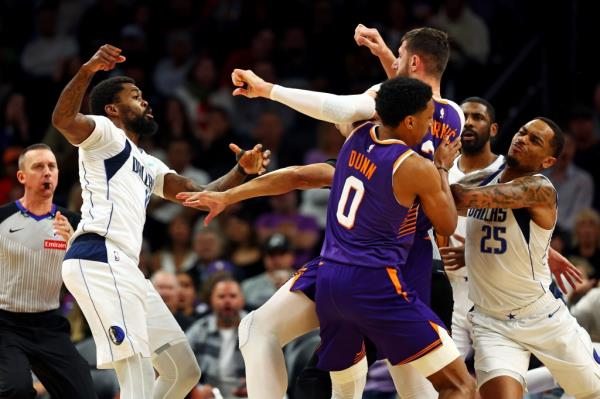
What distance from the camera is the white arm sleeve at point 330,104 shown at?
701cm

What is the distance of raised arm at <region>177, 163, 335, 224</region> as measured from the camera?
7.43m

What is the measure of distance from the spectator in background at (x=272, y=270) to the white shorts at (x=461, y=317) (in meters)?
3.04

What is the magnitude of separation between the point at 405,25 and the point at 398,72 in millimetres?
7130

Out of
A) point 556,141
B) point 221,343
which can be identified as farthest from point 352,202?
point 221,343

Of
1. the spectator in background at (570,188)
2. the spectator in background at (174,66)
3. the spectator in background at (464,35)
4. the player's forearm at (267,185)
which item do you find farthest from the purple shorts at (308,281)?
the spectator in background at (174,66)

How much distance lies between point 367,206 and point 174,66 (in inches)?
351

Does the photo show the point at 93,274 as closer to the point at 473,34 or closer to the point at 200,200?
the point at 200,200

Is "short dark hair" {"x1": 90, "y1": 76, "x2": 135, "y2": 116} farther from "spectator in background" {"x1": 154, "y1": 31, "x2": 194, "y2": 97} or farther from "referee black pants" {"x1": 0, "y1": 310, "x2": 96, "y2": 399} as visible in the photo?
"spectator in background" {"x1": 154, "y1": 31, "x2": 194, "y2": 97}

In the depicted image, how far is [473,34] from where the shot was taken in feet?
46.4

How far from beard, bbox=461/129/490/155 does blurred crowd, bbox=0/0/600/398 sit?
3024 mm

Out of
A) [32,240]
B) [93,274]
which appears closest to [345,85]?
[32,240]

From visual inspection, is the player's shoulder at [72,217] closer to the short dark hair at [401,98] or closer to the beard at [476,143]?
the short dark hair at [401,98]

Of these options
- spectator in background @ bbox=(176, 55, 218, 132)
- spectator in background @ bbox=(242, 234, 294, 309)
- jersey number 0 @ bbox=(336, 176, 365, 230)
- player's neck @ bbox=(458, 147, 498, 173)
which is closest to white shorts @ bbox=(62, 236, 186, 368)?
jersey number 0 @ bbox=(336, 176, 365, 230)

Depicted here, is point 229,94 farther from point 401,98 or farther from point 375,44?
point 401,98
